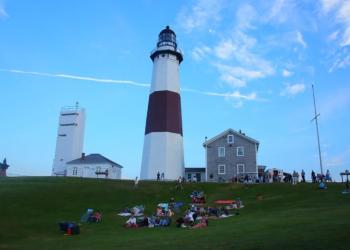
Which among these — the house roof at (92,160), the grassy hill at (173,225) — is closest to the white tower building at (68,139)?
the house roof at (92,160)

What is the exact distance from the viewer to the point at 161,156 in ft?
182

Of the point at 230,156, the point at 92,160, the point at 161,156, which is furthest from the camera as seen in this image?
the point at 92,160

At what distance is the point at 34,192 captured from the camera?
130 feet

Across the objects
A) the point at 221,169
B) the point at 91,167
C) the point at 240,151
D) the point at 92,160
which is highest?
the point at 240,151

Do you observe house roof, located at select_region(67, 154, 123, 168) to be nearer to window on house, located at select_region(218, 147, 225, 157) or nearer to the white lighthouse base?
the white lighthouse base

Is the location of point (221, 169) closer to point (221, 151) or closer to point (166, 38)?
point (221, 151)

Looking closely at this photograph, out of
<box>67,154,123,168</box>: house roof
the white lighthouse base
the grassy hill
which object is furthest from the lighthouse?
<box>67,154,123,168</box>: house roof

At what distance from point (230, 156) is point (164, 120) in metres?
10.9

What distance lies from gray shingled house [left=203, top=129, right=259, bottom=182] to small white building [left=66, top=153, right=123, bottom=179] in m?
17.7

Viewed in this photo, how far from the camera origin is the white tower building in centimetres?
7075

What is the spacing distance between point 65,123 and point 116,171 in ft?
44.2

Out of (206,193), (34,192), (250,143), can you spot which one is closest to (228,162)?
(250,143)

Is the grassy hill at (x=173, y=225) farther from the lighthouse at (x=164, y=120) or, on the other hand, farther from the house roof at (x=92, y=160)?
the house roof at (x=92, y=160)

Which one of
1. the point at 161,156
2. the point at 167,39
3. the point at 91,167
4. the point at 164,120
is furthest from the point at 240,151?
the point at 91,167
